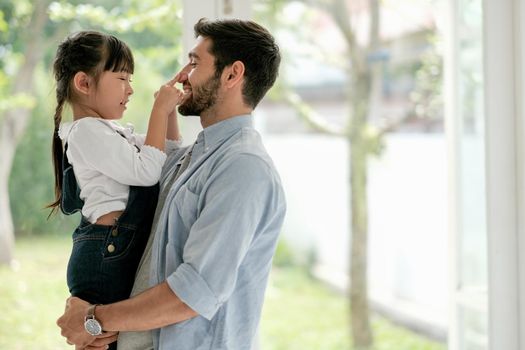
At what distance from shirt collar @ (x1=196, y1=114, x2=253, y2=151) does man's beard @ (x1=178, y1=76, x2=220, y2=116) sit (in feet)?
0.17

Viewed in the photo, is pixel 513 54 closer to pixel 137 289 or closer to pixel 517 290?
pixel 517 290

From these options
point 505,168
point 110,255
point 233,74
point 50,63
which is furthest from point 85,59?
point 505,168

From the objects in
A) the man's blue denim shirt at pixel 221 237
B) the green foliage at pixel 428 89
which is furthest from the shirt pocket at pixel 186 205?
the green foliage at pixel 428 89

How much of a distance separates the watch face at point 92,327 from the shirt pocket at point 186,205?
0.29 meters

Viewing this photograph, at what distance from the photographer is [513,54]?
237cm

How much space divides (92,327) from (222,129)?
528mm

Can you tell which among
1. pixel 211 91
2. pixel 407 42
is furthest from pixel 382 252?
pixel 211 91

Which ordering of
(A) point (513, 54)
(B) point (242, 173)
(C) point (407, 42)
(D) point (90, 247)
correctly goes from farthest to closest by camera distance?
(C) point (407, 42) < (A) point (513, 54) < (D) point (90, 247) < (B) point (242, 173)

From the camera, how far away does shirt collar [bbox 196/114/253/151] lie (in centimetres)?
169

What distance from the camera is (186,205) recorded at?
1.60 metres

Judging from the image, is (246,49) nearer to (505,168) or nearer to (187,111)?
(187,111)

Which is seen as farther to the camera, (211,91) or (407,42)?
(407,42)

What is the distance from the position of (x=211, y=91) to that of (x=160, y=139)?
0.16 meters

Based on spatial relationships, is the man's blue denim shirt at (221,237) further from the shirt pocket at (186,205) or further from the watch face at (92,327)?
the watch face at (92,327)
